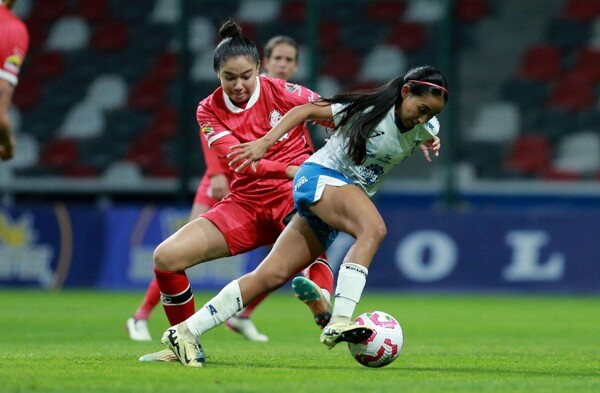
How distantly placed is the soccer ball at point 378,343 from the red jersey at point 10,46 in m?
2.36

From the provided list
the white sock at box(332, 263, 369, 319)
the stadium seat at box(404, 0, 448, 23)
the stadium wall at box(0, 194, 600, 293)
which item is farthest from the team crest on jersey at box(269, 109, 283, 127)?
the stadium seat at box(404, 0, 448, 23)

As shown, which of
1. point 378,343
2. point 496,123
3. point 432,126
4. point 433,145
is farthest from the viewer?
point 496,123

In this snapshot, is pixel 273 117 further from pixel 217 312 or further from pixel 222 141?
pixel 217 312

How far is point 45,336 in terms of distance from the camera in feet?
31.2

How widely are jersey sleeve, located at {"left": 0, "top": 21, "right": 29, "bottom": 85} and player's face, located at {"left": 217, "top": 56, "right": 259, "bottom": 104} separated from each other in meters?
1.17

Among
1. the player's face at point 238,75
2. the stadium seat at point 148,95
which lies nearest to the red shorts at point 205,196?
the player's face at point 238,75

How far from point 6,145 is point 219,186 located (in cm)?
244

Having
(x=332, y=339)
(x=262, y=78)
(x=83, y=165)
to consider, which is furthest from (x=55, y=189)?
(x=332, y=339)

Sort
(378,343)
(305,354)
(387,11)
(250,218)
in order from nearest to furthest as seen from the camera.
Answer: (378,343)
(250,218)
(305,354)
(387,11)

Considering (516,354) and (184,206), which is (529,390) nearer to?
(516,354)

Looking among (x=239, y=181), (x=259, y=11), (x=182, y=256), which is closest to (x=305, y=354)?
(x=239, y=181)

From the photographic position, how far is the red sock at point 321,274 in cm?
736

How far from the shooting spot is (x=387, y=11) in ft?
63.8

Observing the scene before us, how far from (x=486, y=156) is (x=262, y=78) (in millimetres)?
11195
